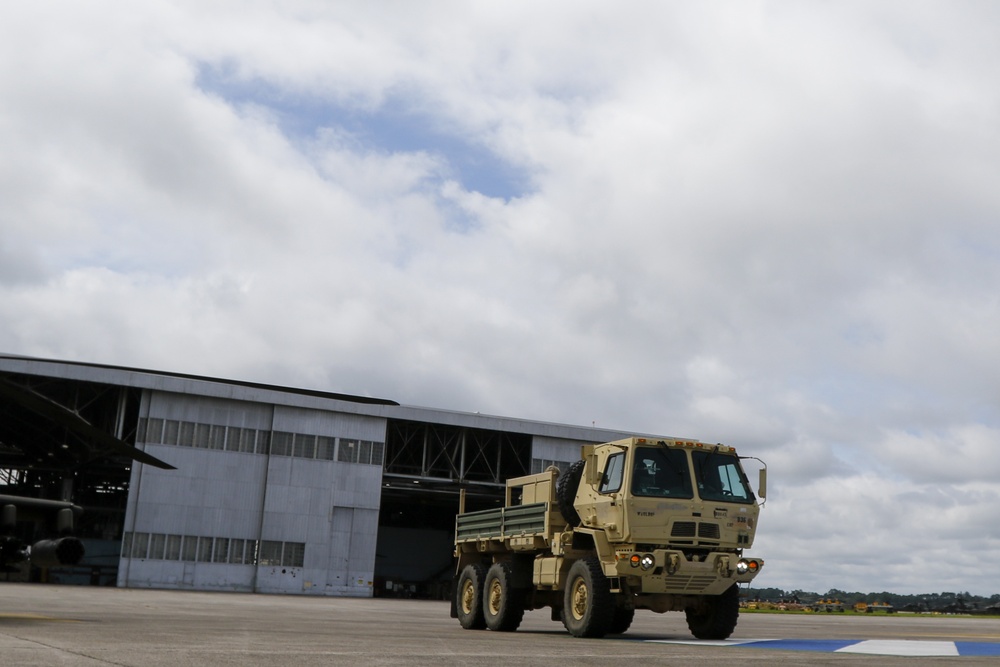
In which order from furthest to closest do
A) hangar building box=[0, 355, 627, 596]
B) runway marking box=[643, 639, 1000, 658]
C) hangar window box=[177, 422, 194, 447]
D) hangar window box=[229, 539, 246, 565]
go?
hangar window box=[229, 539, 246, 565], hangar window box=[177, 422, 194, 447], hangar building box=[0, 355, 627, 596], runway marking box=[643, 639, 1000, 658]

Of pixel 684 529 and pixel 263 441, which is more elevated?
pixel 263 441

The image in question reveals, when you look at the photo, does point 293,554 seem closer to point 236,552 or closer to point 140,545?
point 236,552

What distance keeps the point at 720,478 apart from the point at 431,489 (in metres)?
38.0

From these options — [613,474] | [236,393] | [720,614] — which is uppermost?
[236,393]

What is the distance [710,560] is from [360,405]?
111 ft

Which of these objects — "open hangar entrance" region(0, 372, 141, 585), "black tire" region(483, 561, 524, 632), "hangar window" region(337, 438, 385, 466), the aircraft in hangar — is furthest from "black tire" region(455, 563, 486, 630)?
"hangar window" region(337, 438, 385, 466)

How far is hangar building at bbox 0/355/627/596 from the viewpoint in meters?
Answer: 42.6

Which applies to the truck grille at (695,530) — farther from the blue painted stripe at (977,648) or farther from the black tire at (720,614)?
the blue painted stripe at (977,648)

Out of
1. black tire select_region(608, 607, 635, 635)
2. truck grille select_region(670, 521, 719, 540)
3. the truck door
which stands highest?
the truck door

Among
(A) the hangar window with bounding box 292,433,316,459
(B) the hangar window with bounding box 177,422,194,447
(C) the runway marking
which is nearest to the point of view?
(C) the runway marking

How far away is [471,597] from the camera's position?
1762 centimetres

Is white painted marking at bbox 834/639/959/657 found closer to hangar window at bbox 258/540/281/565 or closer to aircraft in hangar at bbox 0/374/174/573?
aircraft in hangar at bbox 0/374/174/573

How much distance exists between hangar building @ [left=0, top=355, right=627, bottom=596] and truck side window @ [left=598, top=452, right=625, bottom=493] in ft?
103

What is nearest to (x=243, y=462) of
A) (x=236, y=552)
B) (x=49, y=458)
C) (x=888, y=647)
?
(x=236, y=552)
